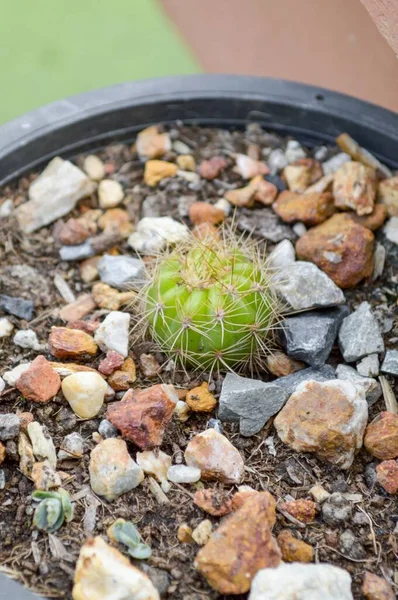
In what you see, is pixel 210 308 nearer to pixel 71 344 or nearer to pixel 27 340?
pixel 71 344

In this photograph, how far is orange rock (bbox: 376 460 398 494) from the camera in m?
1.31

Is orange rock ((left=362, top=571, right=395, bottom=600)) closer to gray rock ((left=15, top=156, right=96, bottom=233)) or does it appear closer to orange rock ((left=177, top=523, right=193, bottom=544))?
orange rock ((left=177, top=523, right=193, bottom=544))

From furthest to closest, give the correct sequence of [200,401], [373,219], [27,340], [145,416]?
[373,219] → [27,340] → [200,401] → [145,416]

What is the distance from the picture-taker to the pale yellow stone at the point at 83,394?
1391 millimetres

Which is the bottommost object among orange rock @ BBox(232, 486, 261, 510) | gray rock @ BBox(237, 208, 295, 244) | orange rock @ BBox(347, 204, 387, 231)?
orange rock @ BBox(347, 204, 387, 231)

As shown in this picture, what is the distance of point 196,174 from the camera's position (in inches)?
76.1

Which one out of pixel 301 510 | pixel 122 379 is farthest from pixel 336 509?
pixel 122 379

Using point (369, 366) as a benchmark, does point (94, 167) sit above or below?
above

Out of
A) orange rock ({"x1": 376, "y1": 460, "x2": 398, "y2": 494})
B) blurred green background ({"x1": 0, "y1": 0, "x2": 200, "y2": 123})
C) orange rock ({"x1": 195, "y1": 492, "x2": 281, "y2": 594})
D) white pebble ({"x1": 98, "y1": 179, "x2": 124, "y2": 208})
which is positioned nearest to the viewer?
orange rock ({"x1": 195, "y1": 492, "x2": 281, "y2": 594})

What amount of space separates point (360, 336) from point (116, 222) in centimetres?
68

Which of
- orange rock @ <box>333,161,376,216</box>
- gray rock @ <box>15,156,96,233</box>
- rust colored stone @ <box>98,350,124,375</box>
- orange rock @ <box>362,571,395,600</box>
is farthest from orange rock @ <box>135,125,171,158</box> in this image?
orange rock @ <box>362,571,395,600</box>

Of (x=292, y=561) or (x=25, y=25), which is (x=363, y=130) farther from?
(x=25, y=25)

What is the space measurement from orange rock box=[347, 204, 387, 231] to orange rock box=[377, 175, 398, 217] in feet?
0.07

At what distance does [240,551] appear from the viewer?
3.64 ft
